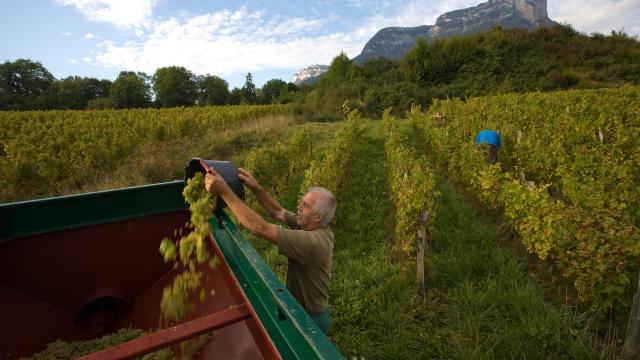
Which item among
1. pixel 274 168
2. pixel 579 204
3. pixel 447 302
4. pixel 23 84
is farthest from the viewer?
pixel 23 84

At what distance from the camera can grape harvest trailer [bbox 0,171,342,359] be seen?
1.52m

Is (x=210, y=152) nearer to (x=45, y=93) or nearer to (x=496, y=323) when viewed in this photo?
(x=496, y=323)

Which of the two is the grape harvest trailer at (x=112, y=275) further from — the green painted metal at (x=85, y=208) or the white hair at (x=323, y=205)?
the white hair at (x=323, y=205)

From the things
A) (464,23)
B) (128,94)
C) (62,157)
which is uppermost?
(464,23)

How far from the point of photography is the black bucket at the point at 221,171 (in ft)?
6.53

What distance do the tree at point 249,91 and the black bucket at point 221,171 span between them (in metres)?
54.8

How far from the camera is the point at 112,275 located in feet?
7.90

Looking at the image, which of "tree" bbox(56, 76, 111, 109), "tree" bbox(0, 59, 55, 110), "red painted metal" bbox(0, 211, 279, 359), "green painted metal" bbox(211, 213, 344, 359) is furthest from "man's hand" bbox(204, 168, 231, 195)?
"tree" bbox(56, 76, 111, 109)

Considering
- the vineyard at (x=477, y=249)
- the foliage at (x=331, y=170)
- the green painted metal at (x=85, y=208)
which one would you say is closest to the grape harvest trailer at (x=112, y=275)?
the green painted metal at (x=85, y=208)

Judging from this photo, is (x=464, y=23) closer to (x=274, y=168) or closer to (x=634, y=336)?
(x=274, y=168)

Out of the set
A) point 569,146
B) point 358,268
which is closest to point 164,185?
point 358,268

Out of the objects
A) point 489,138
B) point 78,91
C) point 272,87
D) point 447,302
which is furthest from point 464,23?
point 447,302

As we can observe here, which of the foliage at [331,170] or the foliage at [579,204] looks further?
the foliage at [331,170]

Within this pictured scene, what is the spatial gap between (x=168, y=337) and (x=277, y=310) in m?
0.42
